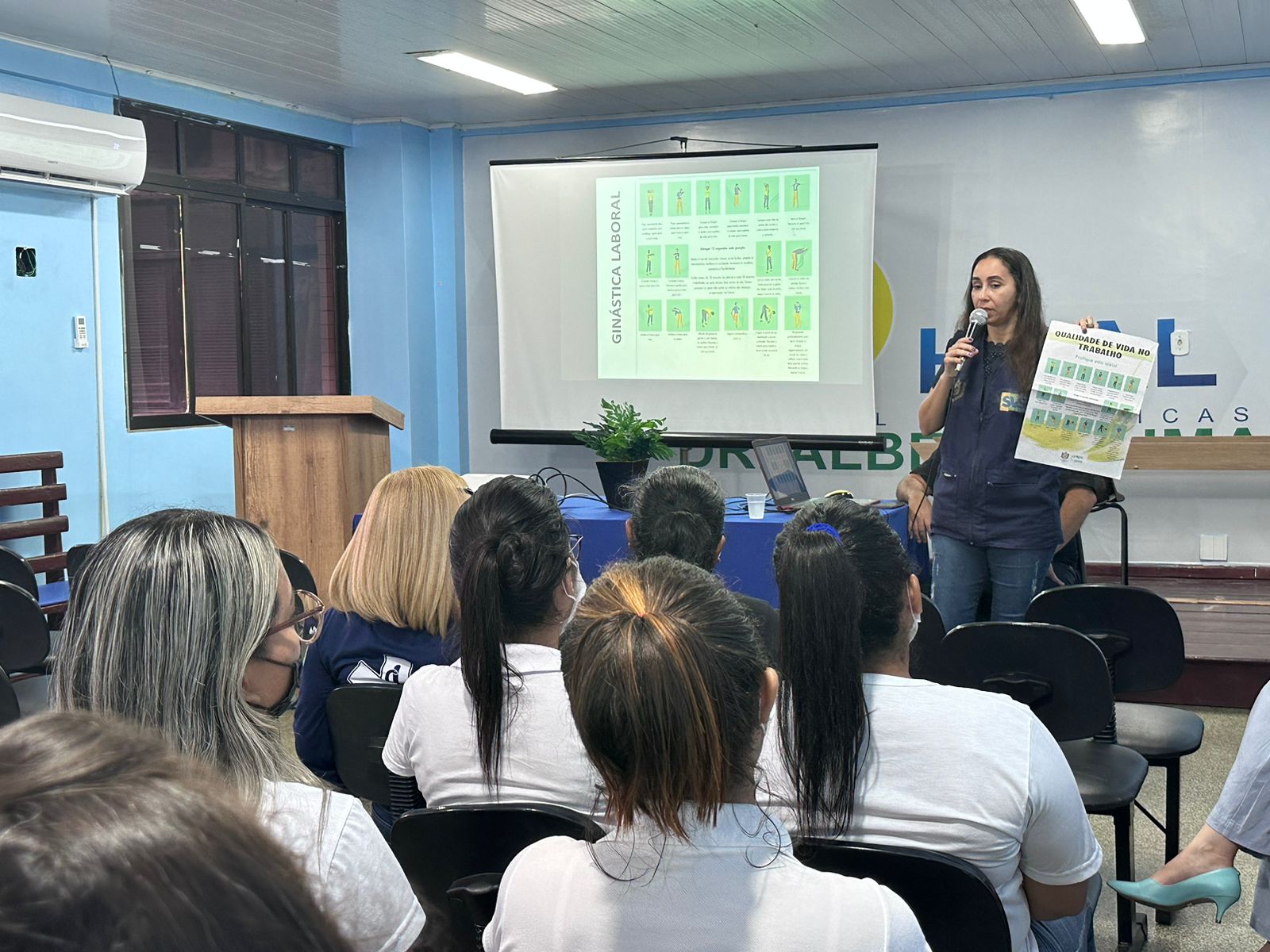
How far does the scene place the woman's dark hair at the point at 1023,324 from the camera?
11.3 feet

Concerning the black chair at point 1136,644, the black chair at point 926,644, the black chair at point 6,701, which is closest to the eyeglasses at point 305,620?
the black chair at point 6,701

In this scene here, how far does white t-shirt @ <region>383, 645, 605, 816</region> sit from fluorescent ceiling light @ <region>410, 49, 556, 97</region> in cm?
460

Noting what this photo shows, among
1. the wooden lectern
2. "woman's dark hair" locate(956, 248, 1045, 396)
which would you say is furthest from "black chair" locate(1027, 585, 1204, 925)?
the wooden lectern

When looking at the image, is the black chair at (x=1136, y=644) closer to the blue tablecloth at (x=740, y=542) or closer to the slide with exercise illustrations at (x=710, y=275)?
the blue tablecloth at (x=740, y=542)

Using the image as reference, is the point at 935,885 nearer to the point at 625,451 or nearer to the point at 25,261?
the point at 625,451

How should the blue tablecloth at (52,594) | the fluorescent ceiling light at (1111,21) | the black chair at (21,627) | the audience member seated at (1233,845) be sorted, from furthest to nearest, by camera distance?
the fluorescent ceiling light at (1111,21)
the blue tablecloth at (52,594)
the black chair at (21,627)
the audience member seated at (1233,845)

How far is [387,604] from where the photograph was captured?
7.63 ft

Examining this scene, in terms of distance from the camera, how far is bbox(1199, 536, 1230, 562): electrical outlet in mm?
6230

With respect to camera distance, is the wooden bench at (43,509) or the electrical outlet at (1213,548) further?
the electrical outlet at (1213,548)

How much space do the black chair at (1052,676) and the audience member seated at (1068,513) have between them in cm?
115

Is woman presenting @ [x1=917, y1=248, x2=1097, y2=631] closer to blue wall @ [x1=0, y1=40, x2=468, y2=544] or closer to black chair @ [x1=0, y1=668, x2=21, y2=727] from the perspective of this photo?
black chair @ [x1=0, y1=668, x2=21, y2=727]

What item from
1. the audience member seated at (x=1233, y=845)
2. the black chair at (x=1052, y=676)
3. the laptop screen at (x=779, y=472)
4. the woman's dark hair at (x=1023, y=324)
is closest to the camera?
the audience member seated at (x=1233, y=845)

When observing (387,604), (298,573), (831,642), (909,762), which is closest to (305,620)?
(387,604)

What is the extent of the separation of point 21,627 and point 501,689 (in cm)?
216
